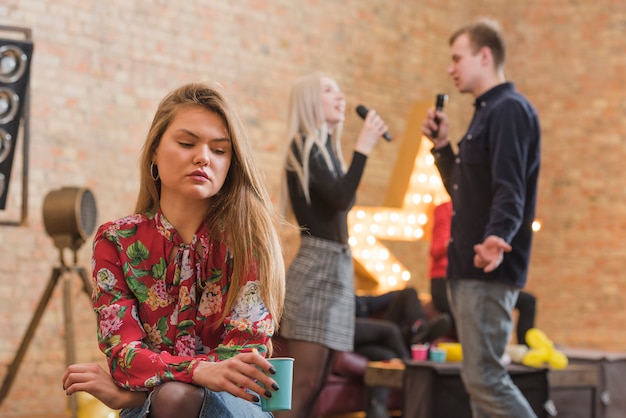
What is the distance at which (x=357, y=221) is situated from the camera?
6062mm

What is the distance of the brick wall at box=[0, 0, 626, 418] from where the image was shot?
17.6 ft

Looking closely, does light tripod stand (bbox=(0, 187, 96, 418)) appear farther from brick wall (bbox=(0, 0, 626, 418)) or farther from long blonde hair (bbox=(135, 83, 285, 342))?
long blonde hair (bbox=(135, 83, 285, 342))

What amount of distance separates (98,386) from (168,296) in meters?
0.24

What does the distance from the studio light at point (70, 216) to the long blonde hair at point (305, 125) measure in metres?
1.37

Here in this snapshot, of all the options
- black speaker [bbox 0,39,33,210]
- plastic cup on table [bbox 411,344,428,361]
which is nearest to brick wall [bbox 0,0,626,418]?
black speaker [bbox 0,39,33,210]

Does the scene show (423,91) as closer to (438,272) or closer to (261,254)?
(438,272)

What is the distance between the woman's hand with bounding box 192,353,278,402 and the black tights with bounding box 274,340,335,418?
154cm

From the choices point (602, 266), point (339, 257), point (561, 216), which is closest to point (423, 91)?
point (561, 216)

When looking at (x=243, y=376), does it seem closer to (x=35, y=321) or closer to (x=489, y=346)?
(x=489, y=346)

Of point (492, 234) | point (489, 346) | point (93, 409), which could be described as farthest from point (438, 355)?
point (93, 409)

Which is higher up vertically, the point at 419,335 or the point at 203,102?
the point at 203,102

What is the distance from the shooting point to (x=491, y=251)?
9.96 feet

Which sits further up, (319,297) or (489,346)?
(319,297)

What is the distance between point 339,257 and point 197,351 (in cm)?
154
